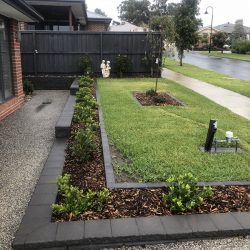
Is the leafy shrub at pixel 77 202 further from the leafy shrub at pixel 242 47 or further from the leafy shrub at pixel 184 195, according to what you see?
the leafy shrub at pixel 242 47

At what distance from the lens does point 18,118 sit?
7945 millimetres

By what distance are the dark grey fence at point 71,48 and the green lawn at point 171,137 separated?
16.7 feet

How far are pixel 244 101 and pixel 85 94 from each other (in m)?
5.15

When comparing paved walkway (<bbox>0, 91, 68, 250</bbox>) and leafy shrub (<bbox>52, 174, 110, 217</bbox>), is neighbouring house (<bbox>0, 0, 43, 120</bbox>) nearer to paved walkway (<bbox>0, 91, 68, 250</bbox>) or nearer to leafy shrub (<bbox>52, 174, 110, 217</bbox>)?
paved walkway (<bbox>0, 91, 68, 250</bbox>)

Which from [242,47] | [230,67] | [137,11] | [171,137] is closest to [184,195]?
[171,137]

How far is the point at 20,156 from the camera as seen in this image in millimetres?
5336

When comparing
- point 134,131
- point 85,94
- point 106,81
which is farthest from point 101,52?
point 134,131

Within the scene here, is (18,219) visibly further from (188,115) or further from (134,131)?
(188,115)

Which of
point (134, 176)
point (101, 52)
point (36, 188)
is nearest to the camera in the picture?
point (36, 188)

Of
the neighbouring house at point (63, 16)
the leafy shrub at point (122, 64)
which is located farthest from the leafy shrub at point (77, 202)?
the leafy shrub at point (122, 64)

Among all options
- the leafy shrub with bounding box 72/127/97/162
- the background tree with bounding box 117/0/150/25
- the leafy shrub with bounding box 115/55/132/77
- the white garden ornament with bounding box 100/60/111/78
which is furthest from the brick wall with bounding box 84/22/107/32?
the background tree with bounding box 117/0/150/25

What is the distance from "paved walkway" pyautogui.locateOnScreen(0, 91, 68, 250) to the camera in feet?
11.8

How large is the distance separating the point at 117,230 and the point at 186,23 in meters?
22.4

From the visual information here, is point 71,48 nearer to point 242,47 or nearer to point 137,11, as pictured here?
→ point 242,47
